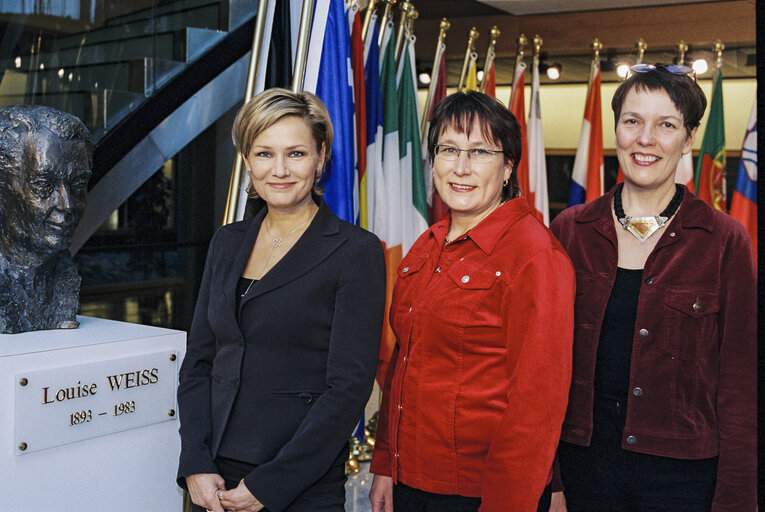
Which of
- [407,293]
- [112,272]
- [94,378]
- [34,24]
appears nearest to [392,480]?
[407,293]

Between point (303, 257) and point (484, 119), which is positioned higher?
Answer: point (484, 119)

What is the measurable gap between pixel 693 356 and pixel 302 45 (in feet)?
7.49

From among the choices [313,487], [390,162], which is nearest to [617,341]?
[313,487]

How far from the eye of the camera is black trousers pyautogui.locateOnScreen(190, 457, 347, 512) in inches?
68.4

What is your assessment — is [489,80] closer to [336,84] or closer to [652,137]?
[336,84]

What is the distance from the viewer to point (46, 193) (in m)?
2.20

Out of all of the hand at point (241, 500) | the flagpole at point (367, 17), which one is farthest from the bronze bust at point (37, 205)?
the flagpole at point (367, 17)

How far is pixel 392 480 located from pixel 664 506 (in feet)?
1.89

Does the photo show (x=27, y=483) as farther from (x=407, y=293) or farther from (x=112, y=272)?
(x=112, y=272)

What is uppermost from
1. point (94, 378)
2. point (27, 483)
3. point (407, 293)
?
point (407, 293)

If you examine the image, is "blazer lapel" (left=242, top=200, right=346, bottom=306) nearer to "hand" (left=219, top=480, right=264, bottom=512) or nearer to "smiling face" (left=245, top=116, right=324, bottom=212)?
"smiling face" (left=245, top=116, right=324, bottom=212)

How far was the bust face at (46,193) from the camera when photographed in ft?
7.12

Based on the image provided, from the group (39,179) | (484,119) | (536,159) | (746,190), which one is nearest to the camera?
(484,119)

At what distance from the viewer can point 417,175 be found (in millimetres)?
4121
